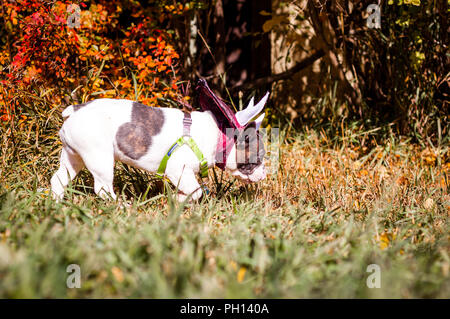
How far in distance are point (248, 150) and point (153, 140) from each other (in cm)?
56

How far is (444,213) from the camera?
2203 mm

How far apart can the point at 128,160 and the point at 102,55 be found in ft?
5.39

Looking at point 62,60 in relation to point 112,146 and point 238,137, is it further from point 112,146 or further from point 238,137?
point 238,137

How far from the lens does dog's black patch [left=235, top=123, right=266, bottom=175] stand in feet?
7.08

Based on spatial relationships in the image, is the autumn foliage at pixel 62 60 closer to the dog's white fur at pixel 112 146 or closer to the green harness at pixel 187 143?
the dog's white fur at pixel 112 146

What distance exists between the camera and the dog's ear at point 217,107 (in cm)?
204

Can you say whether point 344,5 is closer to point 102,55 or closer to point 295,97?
point 295,97

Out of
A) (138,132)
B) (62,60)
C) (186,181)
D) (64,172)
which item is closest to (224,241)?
(186,181)

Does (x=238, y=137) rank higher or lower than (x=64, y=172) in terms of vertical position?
higher

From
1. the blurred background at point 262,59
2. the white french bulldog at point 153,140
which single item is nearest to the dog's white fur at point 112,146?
the white french bulldog at point 153,140

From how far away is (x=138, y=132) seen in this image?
198 cm

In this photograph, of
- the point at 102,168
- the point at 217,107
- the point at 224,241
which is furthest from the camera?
the point at 217,107

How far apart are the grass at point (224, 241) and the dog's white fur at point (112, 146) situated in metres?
0.13
